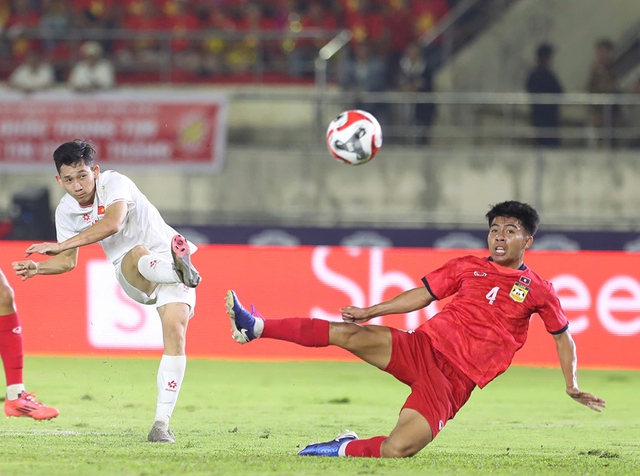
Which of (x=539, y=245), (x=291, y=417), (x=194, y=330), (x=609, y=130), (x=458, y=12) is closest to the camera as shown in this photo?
(x=291, y=417)

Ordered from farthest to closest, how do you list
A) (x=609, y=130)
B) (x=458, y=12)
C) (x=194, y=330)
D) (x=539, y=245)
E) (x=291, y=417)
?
(x=458, y=12) → (x=609, y=130) → (x=539, y=245) → (x=194, y=330) → (x=291, y=417)

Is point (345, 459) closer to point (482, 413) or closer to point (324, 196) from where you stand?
point (482, 413)

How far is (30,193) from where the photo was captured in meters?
14.9

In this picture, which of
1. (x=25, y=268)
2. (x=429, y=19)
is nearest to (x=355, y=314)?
(x=25, y=268)

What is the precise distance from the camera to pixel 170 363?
6750mm

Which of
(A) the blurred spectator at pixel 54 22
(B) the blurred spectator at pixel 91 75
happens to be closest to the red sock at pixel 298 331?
(B) the blurred spectator at pixel 91 75

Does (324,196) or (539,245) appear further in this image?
(324,196)

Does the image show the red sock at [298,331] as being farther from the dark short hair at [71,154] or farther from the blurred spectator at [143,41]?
the blurred spectator at [143,41]

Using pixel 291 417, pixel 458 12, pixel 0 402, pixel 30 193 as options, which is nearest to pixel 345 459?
pixel 291 417

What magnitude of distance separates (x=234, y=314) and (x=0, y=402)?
12.0 feet

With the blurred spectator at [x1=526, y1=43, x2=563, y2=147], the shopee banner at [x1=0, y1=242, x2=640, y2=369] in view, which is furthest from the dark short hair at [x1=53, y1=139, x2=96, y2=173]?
the blurred spectator at [x1=526, y1=43, x2=563, y2=147]

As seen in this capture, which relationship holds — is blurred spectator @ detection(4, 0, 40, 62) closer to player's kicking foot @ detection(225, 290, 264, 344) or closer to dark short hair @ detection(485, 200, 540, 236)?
player's kicking foot @ detection(225, 290, 264, 344)

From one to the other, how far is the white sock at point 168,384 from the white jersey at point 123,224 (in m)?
0.71

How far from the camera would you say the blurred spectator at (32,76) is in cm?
1628
